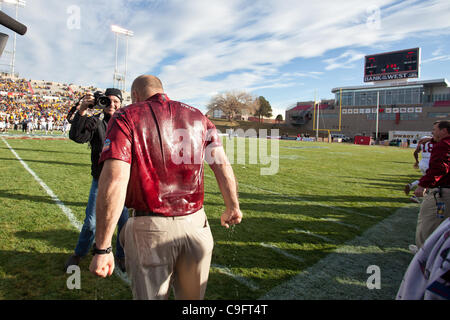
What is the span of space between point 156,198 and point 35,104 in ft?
188

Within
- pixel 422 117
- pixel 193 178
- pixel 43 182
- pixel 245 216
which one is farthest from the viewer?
pixel 422 117

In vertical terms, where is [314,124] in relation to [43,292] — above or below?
above

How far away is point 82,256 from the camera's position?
3.30 meters

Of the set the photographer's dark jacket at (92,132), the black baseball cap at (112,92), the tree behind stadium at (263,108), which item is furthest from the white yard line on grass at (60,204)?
the tree behind stadium at (263,108)

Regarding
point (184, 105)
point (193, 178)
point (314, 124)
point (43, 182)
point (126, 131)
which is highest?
point (314, 124)

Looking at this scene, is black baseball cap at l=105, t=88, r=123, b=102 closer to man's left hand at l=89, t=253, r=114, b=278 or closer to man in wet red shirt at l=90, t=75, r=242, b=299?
man in wet red shirt at l=90, t=75, r=242, b=299

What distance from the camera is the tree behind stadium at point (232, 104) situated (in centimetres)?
8331

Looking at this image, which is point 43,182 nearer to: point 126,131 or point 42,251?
point 42,251

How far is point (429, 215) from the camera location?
3400 millimetres

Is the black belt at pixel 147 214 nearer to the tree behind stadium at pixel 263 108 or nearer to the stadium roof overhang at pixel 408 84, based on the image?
the stadium roof overhang at pixel 408 84

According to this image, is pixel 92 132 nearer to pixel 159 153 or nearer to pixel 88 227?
pixel 88 227

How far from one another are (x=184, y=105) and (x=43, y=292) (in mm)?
2377

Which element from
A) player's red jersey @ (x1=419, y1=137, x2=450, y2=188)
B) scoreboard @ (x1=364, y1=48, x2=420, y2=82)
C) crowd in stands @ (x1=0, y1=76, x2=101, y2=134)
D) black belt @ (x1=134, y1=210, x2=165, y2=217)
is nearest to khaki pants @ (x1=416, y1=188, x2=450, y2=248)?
player's red jersey @ (x1=419, y1=137, x2=450, y2=188)

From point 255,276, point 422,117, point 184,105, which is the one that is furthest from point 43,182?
point 422,117
